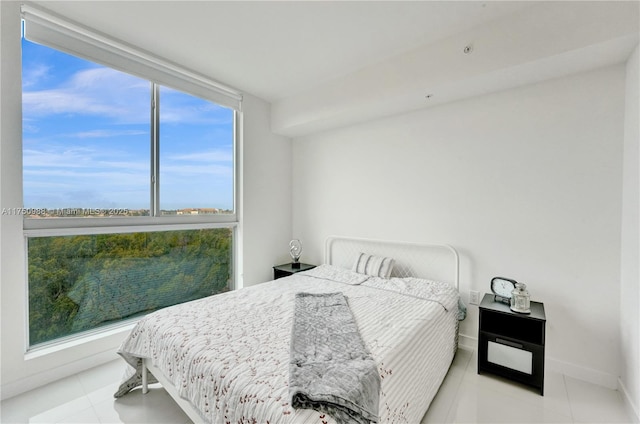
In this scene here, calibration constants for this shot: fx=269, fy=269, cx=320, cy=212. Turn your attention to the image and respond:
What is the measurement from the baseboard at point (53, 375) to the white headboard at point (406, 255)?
7.83ft

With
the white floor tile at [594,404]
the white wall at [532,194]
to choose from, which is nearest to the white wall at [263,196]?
the white wall at [532,194]

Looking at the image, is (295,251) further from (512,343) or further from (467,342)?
(512,343)

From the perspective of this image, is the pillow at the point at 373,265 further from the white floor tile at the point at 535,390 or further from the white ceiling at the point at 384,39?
the white ceiling at the point at 384,39

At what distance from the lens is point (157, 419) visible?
1677 millimetres

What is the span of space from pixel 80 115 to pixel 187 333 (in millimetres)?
2093

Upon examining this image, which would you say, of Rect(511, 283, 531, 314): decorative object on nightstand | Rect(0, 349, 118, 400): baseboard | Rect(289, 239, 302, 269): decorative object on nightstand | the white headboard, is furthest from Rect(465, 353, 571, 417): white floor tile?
Rect(0, 349, 118, 400): baseboard

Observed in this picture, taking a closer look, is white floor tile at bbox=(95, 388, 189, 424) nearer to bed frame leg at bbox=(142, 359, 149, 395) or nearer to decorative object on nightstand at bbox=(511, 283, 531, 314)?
bed frame leg at bbox=(142, 359, 149, 395)

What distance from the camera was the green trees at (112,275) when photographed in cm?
213

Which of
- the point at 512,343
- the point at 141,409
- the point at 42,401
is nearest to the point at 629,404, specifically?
the point at 512,343

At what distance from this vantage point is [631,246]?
1.77 meters

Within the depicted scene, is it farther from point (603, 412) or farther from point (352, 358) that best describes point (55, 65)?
point (603, 412)

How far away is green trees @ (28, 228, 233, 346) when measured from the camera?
2131mm

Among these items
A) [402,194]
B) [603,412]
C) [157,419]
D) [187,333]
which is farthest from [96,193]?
[603,412]

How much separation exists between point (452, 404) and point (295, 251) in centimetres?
243
